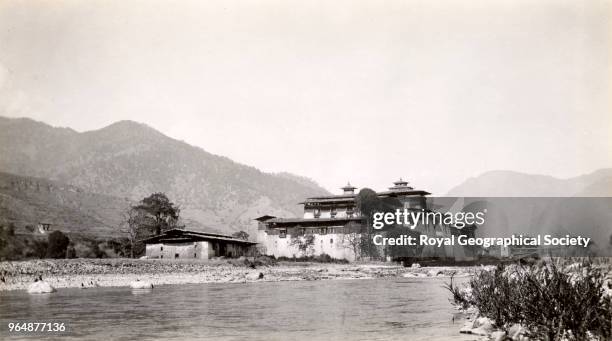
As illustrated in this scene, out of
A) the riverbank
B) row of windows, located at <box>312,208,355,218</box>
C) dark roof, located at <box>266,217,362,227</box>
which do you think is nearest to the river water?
the riverbank

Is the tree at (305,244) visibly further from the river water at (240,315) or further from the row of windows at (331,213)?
the river water at (240,315)

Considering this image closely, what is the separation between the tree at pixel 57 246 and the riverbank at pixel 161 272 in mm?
10302

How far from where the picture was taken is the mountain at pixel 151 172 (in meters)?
153

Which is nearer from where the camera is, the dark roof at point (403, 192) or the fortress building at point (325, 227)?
the fortress building at point (325, 227)

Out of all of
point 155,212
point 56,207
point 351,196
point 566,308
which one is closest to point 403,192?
point 351,196

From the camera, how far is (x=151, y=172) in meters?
171

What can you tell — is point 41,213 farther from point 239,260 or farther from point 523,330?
point 523,330

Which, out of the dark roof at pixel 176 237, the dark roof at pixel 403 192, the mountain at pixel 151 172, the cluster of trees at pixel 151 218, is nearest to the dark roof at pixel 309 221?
the dark roof at pixel 403 192

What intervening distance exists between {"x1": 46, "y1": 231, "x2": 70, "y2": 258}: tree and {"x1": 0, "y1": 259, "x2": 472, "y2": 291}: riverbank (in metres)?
10.3

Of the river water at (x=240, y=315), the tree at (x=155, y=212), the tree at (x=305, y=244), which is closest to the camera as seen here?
the river water at (x=240, y=315)

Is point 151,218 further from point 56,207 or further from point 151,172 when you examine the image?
point 151,172

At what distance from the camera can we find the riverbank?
34219 millimetres

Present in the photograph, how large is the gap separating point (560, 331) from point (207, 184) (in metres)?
165

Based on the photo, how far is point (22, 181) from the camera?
9631 centimetres
